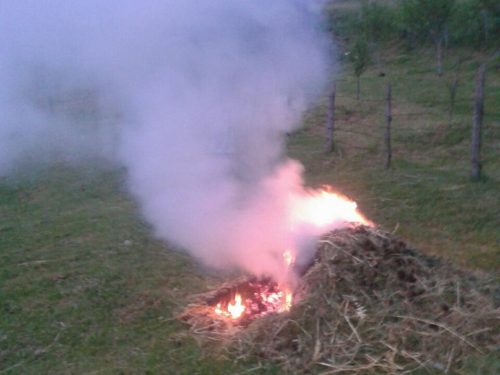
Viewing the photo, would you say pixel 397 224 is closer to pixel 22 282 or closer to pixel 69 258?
pixel 69 258

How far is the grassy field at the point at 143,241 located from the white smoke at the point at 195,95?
0.55 meters

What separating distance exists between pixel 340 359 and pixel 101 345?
188cm

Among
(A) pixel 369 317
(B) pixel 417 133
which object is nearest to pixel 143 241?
(A) pixel 369 317

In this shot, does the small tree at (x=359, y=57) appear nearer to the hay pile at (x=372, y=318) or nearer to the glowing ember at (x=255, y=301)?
the glowing ember at (x=255, y=301)

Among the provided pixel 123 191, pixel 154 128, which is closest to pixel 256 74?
pixel 154 128

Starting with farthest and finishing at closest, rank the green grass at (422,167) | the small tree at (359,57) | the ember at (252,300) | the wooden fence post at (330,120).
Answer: the small tree at (359,57) → the wooden fence post at (330,120) → the green grass at (422,167) → the ember at (252,300)

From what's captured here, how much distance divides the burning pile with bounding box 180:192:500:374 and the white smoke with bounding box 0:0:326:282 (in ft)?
2.94

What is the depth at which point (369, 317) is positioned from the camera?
427cm

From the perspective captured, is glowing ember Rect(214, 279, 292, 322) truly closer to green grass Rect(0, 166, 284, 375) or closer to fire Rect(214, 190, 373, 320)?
fire Rect(214, 190, 373, 320)

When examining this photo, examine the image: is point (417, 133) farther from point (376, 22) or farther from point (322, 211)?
point (376, 22)

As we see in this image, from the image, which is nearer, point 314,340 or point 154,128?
point 314,340

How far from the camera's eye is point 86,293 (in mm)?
5418

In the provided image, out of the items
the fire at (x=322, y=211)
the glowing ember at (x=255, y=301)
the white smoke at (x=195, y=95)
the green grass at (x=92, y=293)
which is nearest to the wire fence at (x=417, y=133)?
the white smoke at (x=195, y=95)

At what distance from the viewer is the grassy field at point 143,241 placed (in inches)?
175
